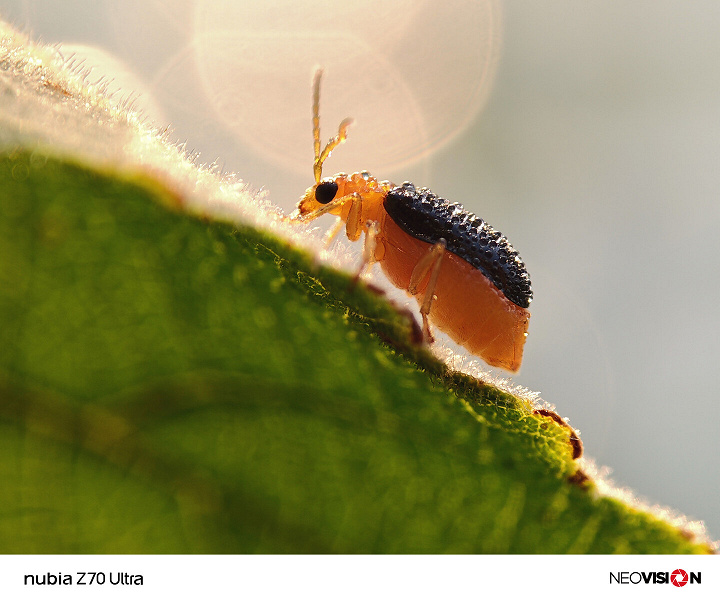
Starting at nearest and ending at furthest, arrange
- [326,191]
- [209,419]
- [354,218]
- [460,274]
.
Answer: [209,419]
[460,274]
[354,218]
[326,191]

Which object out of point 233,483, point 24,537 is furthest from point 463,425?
point 24,537

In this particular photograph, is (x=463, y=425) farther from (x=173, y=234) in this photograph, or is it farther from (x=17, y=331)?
(x=17, y=331)

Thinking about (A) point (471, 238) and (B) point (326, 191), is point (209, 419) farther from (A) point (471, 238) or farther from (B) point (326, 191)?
(B) point (326, 191)

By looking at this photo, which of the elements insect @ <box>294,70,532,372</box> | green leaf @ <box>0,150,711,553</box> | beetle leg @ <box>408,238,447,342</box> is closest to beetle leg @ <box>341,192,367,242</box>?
insect @ <box>294,70,532,372</box>

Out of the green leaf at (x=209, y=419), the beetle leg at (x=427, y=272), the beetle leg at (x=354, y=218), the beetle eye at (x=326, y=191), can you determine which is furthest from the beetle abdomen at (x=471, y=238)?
the green leaf at (x=209, y=419)
